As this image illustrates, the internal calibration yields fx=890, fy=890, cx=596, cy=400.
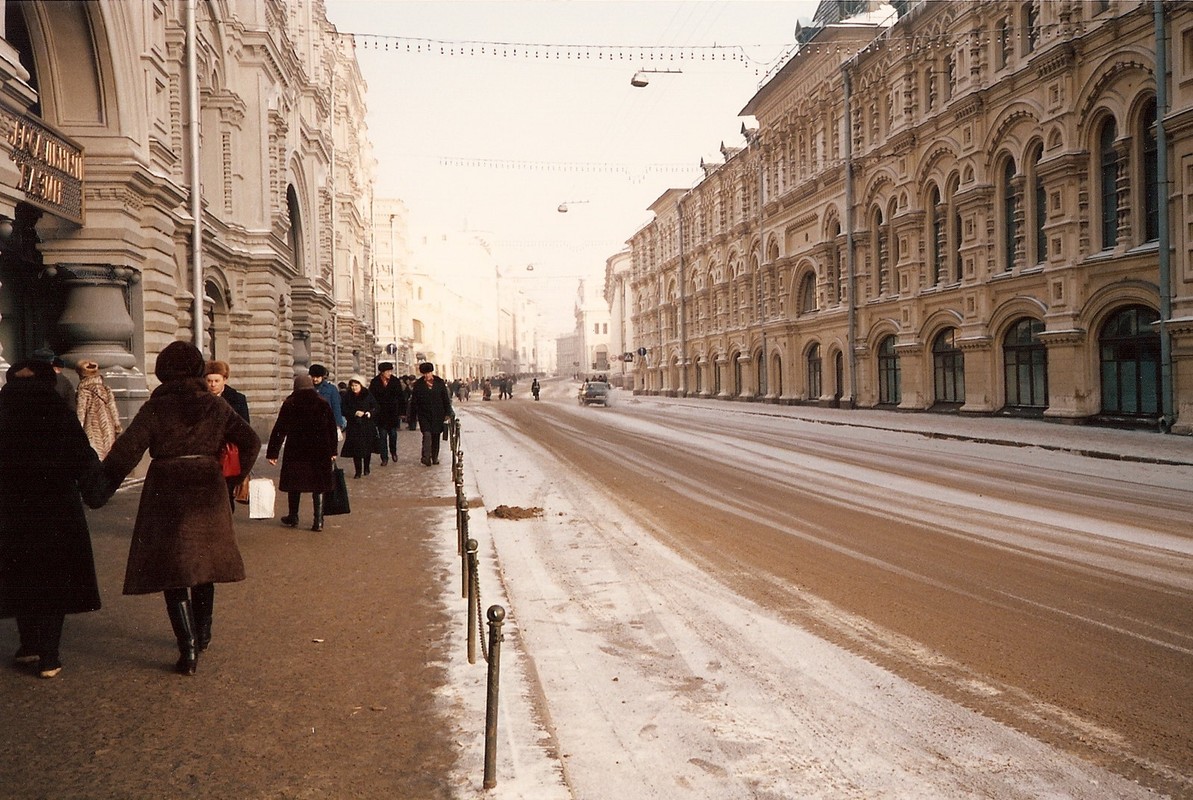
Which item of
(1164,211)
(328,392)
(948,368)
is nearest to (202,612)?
(328,392)

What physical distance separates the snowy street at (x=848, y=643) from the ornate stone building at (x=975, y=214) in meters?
11.8

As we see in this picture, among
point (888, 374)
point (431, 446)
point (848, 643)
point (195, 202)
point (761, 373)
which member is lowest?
point (848, 643)

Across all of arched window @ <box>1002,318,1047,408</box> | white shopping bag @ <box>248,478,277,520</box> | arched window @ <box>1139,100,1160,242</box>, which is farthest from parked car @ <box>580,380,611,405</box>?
white shopping bag @ <box>248,478,277,520</box>

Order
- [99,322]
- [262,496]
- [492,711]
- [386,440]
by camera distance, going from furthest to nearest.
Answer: [386,440] → [99,322] → [262,496] → [492,711]

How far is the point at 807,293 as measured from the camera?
44.0 metres

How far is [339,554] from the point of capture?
898 centimetres

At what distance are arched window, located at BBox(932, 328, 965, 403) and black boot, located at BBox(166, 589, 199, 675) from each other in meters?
28.6

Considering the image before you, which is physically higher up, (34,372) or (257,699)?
(34,372)

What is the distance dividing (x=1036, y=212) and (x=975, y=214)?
274 cm

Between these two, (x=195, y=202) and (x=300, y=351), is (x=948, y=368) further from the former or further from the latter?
(x=195, y=202)

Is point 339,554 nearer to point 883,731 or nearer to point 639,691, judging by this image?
point 639,691

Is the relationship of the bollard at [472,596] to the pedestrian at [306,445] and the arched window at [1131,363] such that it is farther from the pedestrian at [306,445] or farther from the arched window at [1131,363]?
the arched window at [1131,363]

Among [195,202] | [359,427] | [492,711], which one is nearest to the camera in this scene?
[492,711]

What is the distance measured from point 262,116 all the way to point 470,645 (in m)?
24.9
